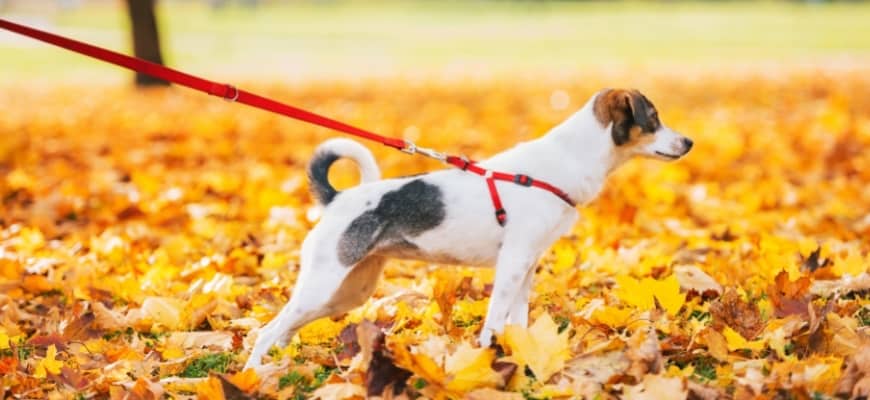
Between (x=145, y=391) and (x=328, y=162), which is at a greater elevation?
(x=328, y=162)

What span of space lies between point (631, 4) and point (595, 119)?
1739 inches

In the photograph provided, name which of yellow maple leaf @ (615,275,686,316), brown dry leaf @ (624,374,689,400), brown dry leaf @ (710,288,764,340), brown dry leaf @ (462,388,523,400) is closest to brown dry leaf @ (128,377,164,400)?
brown dry leaf @ (462,388,523,400)

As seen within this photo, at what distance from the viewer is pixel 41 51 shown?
35531 millimetres

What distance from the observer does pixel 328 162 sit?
4098mm

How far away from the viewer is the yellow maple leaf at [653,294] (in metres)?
4.01

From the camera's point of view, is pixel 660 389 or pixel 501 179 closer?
pixel 660 389

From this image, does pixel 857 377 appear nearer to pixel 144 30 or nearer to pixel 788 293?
pixel 788 293

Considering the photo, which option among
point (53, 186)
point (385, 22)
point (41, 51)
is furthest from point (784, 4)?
point (53, 186)

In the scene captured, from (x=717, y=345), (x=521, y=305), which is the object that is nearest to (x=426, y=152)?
(x=521, y=305)

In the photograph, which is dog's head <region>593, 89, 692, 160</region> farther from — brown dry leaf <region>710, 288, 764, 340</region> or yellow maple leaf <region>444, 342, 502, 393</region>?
→ yellow maple leaf <region>444, 342, 502, 393</region>

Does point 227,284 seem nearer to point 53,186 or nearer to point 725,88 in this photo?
point 53,186

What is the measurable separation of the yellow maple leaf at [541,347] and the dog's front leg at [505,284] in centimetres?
33

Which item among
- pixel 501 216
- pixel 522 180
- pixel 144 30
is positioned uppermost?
pixel 522 180

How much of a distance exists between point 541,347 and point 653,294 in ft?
2.48
